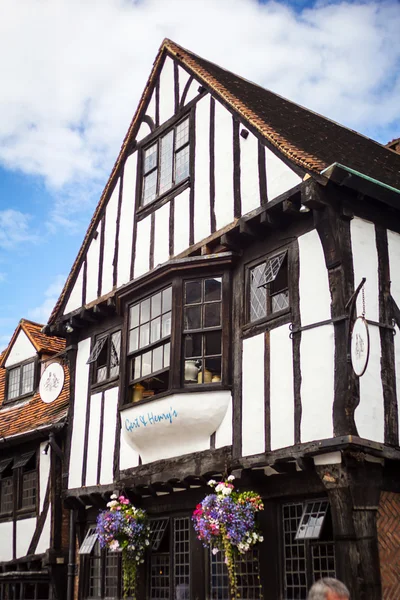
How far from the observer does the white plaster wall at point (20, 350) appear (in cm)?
1955

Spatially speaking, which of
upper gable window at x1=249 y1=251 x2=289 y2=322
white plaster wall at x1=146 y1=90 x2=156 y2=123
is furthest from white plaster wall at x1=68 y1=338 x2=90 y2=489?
upper gable window at x1=249 y1=251 x2=289 y2=322

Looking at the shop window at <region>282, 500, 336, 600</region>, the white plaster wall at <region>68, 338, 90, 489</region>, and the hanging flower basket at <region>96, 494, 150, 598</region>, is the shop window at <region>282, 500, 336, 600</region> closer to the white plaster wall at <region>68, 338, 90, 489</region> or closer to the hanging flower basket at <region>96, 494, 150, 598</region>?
the hanging flower basket at <region>96, 494, 150, 598</region>

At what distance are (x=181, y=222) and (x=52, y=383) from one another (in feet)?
13.6

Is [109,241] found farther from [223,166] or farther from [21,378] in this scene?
[21,378]

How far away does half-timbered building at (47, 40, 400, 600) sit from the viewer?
9.84m

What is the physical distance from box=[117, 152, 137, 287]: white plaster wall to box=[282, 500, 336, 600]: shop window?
546 cm

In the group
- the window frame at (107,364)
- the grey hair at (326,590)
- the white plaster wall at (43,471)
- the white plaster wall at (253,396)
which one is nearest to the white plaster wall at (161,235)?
the window frame at (107,364)

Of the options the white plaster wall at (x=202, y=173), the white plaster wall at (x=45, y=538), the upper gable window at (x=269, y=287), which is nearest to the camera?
the upper gable window at (x=269, y=287)

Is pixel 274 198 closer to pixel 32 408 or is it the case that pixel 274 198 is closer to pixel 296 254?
pixel 296 254

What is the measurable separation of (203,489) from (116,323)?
12.7 ft

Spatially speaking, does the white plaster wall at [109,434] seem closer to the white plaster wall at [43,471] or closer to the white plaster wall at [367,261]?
the white plaster wall at [43,471]

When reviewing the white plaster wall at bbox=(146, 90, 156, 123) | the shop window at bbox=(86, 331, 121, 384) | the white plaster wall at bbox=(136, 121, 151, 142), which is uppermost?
the white plaster wall at bbox=(146, 90, 156, 123)

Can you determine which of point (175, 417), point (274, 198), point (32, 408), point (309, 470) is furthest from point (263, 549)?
point (32, 408)

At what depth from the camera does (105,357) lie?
1487 centimetres
